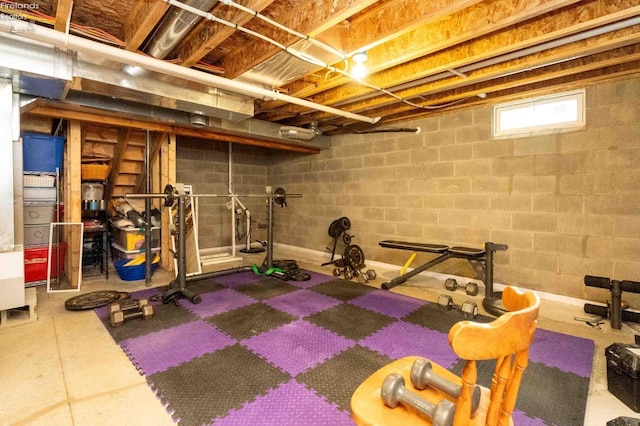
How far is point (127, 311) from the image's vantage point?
299 cm

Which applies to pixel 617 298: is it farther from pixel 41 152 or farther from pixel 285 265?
pixel 41 152

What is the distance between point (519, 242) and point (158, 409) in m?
3.96

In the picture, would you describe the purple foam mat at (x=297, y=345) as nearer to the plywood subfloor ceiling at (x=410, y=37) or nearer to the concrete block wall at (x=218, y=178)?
the plywood subfloor ceiling at (x=410, y=37)

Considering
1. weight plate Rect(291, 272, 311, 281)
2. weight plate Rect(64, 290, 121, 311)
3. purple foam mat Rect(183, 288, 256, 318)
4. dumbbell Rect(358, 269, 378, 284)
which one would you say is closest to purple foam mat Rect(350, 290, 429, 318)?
dumbbell Rect(358, 269, 378, 284)

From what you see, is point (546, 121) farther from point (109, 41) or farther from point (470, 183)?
point (109, 41)

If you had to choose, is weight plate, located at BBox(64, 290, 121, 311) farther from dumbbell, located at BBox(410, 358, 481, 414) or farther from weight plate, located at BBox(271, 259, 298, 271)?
dumbbell, located at BBox(410, 358, 481, 414)

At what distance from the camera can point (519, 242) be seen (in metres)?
3.71

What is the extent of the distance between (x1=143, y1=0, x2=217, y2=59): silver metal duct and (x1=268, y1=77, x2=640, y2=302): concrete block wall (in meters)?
3.38

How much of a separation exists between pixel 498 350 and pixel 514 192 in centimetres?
357

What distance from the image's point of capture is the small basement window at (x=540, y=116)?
3320 millimetres

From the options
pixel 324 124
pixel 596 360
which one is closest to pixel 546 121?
pixel 596 360

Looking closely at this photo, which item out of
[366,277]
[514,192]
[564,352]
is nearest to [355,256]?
[366,277]

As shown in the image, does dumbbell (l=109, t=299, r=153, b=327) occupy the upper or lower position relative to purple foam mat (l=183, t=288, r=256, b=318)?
upper

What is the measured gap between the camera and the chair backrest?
2.45 ft
